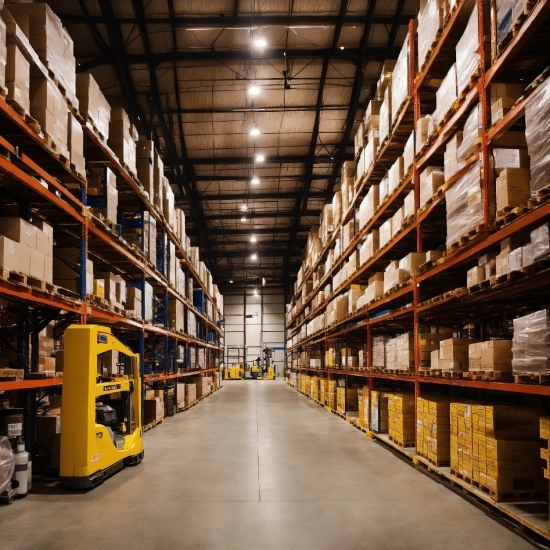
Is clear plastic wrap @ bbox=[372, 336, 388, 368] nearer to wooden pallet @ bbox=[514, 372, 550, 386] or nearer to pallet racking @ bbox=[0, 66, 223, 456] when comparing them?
pallet racking @ bbox=[0, 66, 223, 456]

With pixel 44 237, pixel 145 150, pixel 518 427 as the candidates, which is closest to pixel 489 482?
pixel 518 427

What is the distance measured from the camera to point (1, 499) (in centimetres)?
519

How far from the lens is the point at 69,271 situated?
7906 mm

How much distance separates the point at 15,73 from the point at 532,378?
5.35 m

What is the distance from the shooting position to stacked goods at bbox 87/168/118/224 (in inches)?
329

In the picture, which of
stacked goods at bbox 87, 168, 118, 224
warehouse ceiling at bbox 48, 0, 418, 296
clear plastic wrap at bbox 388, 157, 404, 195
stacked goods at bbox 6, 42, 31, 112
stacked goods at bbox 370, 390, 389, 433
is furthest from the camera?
warehouse ceiling at bbox 48, 0, 418, 296

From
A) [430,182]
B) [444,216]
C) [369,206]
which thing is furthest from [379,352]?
[430,182]

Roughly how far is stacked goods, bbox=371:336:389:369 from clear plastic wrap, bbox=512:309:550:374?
4600 millimetres

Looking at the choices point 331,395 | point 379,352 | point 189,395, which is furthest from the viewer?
point 189,395

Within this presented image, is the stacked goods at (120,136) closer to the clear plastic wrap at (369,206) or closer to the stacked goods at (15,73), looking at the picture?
the stacked goods at (15,73)

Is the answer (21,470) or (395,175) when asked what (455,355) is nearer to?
(395,175)

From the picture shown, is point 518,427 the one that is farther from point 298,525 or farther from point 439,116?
point 439,116

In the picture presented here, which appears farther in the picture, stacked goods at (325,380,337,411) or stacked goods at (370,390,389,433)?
stacked goods at (325,380,337,411)

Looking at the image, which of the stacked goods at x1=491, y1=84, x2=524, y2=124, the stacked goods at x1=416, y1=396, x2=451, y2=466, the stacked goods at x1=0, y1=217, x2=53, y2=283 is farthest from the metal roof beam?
the stacked goods at x1=491, y1=84, x2=524, y2=124
